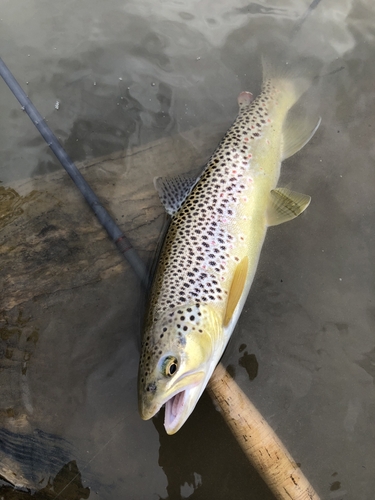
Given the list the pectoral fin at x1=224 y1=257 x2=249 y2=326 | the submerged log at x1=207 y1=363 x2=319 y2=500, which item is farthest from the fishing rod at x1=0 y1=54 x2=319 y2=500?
the pectoral fin at x1=224 y1=257 x2=249 y2=326

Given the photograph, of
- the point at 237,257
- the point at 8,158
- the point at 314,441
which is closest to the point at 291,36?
the point at 237,257

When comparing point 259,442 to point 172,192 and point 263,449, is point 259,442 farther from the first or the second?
point 172,192

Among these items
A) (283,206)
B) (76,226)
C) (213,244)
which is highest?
(283,206)

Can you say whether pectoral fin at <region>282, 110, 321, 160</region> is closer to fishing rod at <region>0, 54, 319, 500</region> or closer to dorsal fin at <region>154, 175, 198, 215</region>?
dorsal fin at <region>154, 175, 198, 215</region>

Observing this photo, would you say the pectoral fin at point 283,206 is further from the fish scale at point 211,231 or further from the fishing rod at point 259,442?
the fishing rod at point 259,442

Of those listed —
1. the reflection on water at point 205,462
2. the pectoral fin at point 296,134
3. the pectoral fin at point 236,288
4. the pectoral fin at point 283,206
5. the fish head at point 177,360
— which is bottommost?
the reflection on water at point 205,462

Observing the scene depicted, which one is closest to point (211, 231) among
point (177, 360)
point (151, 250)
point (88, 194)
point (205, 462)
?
point (151, 250)

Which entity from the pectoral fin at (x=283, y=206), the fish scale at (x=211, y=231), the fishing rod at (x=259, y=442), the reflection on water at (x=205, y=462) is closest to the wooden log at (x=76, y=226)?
the fishing rod at (x=259, y=442)
